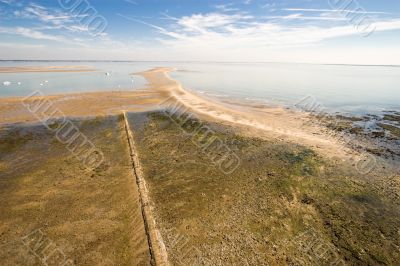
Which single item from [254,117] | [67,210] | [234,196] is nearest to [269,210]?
[234,196]

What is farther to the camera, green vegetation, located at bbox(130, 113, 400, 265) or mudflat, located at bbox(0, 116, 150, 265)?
green vegetation, located at bbox(130, 113, 400, 265)

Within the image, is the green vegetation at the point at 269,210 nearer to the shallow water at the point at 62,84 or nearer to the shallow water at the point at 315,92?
the shallow water at the point at 315,92

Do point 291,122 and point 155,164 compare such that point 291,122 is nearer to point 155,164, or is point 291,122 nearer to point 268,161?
point 268,161

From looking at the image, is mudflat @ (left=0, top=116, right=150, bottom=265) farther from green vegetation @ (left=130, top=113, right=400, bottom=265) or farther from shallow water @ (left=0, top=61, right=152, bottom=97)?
shallow water @ (left=0, top=61, right=152, bottom=97)

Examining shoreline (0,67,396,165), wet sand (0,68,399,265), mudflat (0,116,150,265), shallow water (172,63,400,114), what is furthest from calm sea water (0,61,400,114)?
mudflat (0,116,150,265)

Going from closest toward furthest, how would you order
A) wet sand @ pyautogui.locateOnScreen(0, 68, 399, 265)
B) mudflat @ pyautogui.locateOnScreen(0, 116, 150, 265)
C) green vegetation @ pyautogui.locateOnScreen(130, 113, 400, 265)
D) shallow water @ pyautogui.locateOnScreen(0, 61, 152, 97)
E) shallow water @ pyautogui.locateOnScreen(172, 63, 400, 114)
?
mudflat @ pyautogui.locateOnScreen(0, 116, 150, 265), green vegetation @ pyautogui.locateOnScreen(130, 113, 400, 265), wet sand @ pyautogui.locateOnScreen(0, 68, 399, 265), shallow water @ pyautogui.locateOnScreen(172, 63, 400, 114), shallow water @ pyautogui.locateOnScreen(0, 61, 152, 97)

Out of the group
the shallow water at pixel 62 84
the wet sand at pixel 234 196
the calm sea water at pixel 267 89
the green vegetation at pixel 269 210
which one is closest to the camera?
the green vegetation at pixel 269 210

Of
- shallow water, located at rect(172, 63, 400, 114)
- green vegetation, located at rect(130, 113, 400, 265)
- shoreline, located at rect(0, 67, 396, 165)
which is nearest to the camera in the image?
green vegetation, located at rect(130, 113, 400, 265)

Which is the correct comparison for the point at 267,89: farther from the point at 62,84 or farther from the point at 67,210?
the point at 67,210

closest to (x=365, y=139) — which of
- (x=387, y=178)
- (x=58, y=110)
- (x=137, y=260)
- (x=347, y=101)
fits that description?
(x=387, y=178)

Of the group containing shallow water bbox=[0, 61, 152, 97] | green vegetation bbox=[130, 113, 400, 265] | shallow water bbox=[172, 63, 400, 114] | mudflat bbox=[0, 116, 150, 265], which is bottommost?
shallow water bbox=[0, 61, 152, 97]

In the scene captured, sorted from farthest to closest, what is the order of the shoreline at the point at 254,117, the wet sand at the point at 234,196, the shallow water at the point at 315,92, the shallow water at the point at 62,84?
1. the shallow water at the point at 62,84
2. the shallow water at the point at 315,92
3. the shoreline at the point at 254,117
4. the wet sand at the point at 234,196

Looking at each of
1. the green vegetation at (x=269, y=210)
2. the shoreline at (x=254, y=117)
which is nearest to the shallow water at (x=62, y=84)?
the shoreline at (x=254, y=117)

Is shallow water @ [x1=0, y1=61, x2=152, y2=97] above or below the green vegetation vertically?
below
